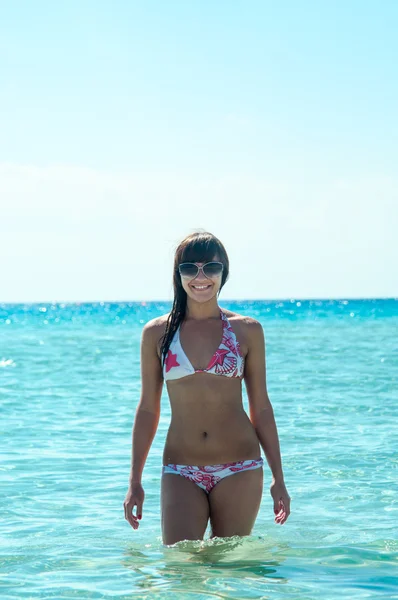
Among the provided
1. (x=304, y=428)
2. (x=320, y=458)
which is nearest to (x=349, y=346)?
(x=304, y=428)

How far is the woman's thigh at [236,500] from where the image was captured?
179 inches

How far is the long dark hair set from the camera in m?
4.59

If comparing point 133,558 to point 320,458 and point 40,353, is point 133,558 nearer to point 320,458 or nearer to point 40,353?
point 320,458

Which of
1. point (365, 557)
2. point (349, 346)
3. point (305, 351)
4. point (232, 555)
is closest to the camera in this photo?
point (232, 555)

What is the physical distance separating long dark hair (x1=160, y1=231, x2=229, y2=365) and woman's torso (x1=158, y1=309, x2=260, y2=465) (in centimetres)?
9

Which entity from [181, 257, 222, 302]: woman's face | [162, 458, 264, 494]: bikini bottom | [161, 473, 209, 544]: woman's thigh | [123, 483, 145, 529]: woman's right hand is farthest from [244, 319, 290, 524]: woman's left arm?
[123, 483, 145, 529]: woman's right hand

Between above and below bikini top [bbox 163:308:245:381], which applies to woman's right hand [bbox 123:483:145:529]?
below

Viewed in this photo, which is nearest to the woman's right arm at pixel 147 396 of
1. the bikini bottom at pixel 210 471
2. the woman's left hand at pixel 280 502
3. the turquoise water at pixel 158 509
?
the bikini bottom at pixel 210 471

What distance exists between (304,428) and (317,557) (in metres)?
5.69

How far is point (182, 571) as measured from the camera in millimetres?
4863

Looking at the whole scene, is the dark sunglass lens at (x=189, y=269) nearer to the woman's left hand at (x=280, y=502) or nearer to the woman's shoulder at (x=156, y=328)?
the woman's shoulder at (x=156, y=328)

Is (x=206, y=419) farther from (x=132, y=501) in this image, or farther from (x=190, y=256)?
Answer: (x=190, y=256)

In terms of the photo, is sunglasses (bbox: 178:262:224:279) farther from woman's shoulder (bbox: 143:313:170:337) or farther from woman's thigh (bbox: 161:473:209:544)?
woman's thigh (bbox: 161:473:209:544)

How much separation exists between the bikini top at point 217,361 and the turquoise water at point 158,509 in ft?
2.95
